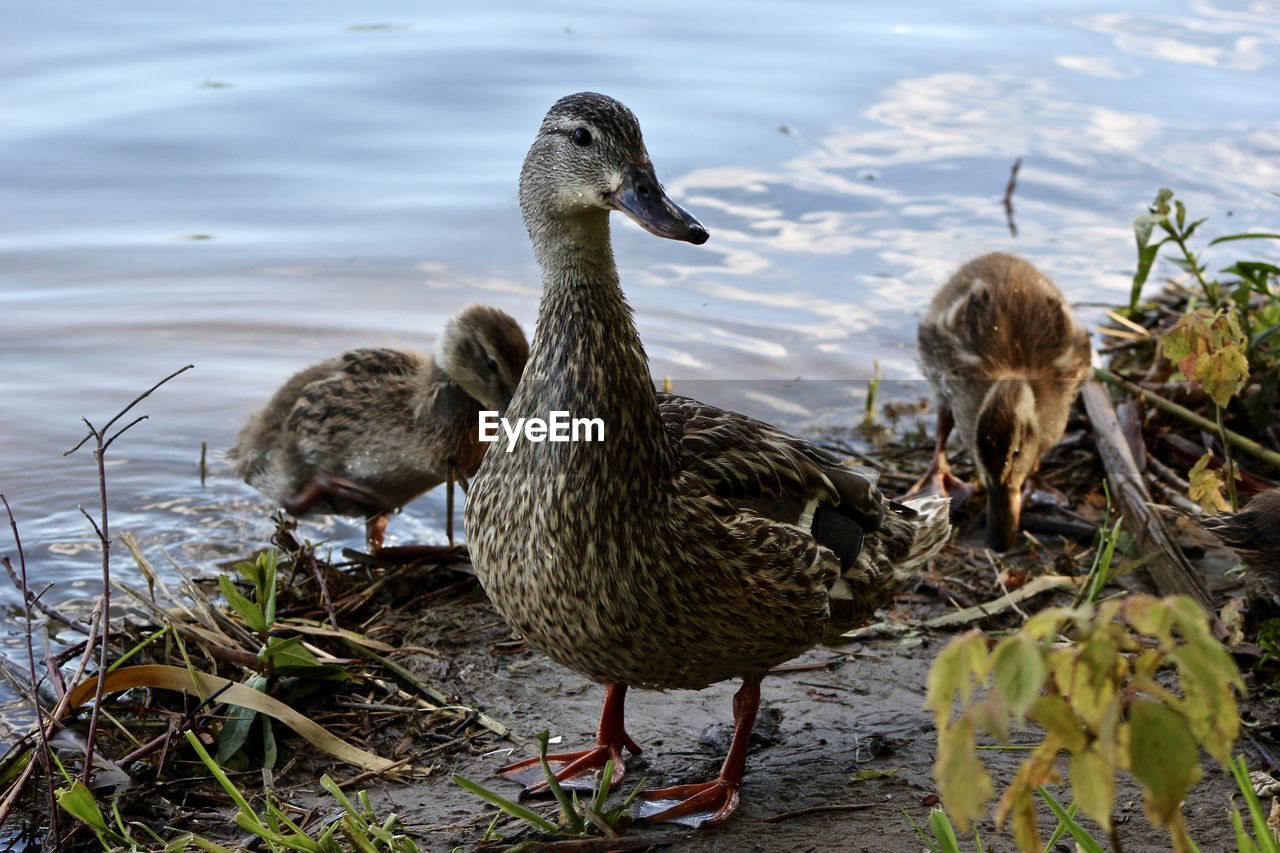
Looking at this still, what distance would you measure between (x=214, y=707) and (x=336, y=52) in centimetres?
678

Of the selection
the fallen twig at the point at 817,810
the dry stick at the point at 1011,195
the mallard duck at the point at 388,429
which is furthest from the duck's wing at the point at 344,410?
the dry stick at the point at 1011,195

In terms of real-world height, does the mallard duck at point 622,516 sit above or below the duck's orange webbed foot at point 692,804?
above

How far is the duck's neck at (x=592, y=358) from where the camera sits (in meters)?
3.37

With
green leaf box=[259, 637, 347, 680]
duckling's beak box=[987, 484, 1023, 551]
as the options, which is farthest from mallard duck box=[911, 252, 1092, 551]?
green leaf box=[259, 637, 347, 680]

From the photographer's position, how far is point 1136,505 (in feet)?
15.9

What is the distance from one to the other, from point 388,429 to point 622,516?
242 cm

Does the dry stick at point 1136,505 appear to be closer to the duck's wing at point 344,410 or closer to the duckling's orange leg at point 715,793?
the duckling's orange leg at point 715,793

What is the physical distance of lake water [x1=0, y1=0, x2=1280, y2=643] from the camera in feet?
22.5

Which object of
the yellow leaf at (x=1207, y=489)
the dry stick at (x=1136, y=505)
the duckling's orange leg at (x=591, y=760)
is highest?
the yellow leaf at (x=1207, y=489)

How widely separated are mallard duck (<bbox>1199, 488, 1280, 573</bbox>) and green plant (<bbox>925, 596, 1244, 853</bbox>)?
205 cm

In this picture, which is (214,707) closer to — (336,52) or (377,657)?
(377,657)

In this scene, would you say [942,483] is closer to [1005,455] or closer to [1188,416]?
[1005,455]

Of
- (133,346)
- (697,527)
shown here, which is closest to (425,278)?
(133,346)

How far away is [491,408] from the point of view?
556 cm
